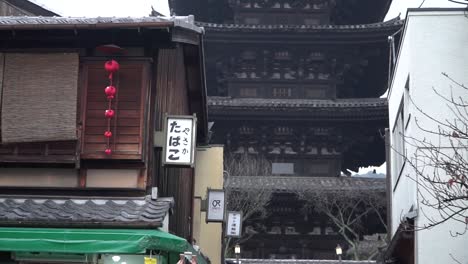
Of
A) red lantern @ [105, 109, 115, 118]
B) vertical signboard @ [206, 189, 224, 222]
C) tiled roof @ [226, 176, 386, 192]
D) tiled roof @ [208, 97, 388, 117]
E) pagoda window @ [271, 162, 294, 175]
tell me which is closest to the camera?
red lantern @ [105, 109, 115, 118]

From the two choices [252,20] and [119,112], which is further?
[252,20]

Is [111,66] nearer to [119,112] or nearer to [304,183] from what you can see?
[119,112]

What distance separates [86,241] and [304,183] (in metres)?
18.9

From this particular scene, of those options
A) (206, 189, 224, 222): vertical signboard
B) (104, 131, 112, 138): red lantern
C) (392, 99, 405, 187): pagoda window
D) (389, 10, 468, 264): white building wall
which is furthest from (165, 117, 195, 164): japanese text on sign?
(392, 99, 405, 187): pagoda window

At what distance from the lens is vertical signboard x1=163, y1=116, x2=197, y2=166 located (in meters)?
10.9

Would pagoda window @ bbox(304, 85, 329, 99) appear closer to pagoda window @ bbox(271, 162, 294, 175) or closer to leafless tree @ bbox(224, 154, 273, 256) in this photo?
pagoda window @ bbox(271, 162, 294, 175)

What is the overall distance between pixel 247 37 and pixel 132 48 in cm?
1943

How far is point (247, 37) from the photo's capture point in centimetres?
3014

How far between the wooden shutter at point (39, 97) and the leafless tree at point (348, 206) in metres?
17.1

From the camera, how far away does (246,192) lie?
1061 inches

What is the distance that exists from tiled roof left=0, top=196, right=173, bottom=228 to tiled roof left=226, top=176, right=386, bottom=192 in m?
16.8

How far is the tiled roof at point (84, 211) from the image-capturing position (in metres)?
9.79

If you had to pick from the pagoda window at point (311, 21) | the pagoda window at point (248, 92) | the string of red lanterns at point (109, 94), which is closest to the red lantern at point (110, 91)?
the string of red lanterns at point (109, 94)

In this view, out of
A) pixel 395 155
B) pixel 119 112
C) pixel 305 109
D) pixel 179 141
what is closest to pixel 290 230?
pixel 305 109
